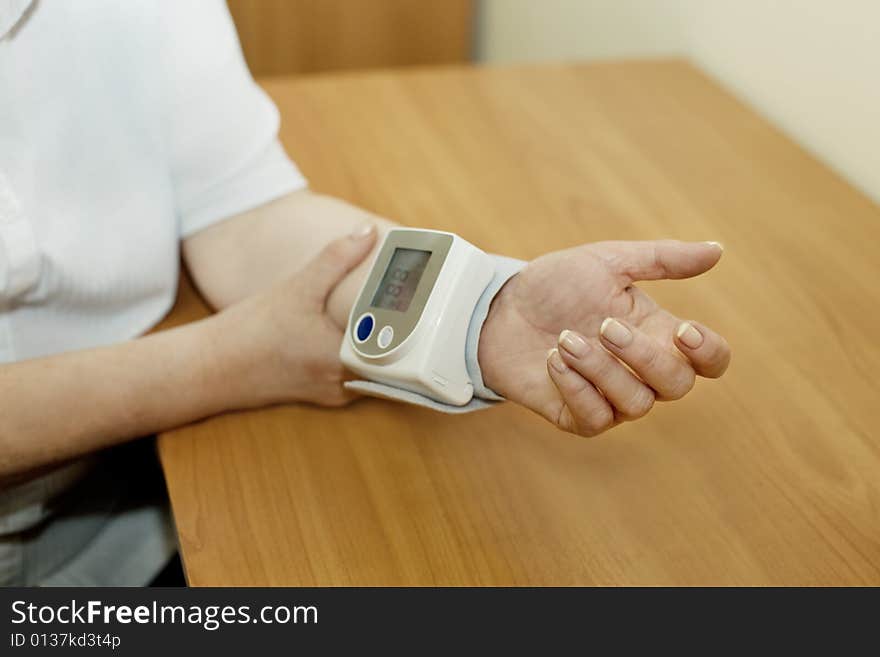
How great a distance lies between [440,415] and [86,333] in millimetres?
301

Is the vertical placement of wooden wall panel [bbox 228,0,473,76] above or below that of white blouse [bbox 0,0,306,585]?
below

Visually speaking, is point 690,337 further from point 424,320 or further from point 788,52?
point 788,52

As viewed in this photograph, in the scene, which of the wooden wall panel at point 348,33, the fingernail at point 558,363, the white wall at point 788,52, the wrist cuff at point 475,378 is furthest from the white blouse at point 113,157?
the wooden wall panel at point 348,33

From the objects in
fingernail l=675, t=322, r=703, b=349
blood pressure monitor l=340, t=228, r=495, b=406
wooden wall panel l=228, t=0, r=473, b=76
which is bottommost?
wooden wall panel l=228, t=0, r=473, b=76

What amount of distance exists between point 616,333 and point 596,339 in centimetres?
8

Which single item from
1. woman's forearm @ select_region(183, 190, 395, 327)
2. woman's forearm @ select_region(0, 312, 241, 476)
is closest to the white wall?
woman's forearm @ select_region(183, 190, 395, 327)

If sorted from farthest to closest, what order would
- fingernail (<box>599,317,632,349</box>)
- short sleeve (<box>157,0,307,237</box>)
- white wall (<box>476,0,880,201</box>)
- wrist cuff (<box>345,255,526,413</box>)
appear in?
white wall (<box>476,0,880,201</box>) → short sleeve (<box>157,0,307,237</box>) → wrist cuff (<box>345,255,526,413</box>) → fingernail (<box>599,317,632,349</box>)

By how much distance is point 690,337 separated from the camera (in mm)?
568

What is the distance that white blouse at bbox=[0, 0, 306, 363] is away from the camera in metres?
0.73

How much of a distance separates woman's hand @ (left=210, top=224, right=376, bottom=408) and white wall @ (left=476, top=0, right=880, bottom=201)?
514 millimetres

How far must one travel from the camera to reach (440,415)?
28.9 inches

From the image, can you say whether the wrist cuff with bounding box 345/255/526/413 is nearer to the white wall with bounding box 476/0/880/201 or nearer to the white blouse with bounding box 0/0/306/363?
the white blouse with bounding box 0/0/306/363

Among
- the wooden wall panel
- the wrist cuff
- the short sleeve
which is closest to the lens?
the wrist cuff

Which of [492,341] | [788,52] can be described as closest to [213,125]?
[492,341]
